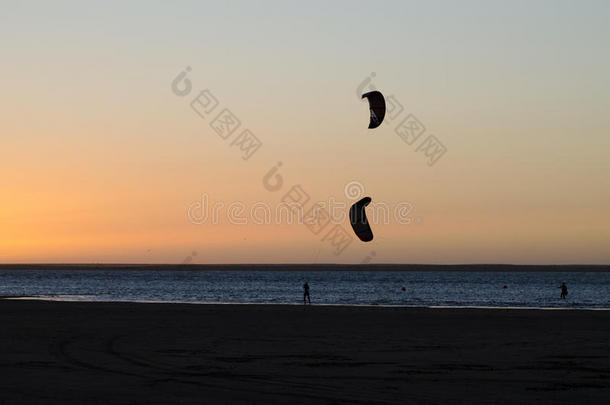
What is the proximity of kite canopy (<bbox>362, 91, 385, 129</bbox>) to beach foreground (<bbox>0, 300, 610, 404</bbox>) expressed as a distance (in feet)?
21.7

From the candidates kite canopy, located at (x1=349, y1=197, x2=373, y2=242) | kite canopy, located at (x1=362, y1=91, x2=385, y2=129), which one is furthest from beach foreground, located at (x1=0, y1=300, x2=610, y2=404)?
kite canopy, located at (x1=362, y1=91, x2=385, y2=129)

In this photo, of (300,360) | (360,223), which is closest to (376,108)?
(360,223)

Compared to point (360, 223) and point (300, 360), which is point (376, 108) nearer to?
point (360, 223)

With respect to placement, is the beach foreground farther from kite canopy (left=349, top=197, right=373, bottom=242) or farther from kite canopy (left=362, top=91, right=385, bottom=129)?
kite canopy (left=362, top=91, right=385, bottom=129)

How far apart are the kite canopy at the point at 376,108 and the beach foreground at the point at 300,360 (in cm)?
663

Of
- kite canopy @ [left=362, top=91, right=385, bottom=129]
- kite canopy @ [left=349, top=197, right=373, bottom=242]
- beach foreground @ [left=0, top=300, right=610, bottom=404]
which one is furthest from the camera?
kite canopy @ [left=349, top=197, right=373, bottom=242]

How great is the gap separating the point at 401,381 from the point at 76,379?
6150 mm

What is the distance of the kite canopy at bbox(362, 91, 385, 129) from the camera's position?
86.1 ft

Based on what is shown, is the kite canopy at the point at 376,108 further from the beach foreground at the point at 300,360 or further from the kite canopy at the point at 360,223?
the beach foreground at the point at 300,360

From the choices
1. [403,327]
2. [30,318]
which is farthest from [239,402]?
[30,318]

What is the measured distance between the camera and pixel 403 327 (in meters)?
26.6

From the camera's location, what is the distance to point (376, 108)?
26.5 meters

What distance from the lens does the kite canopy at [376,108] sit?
86.1 feet

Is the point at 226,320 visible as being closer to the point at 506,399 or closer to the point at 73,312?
the point at 73,312
